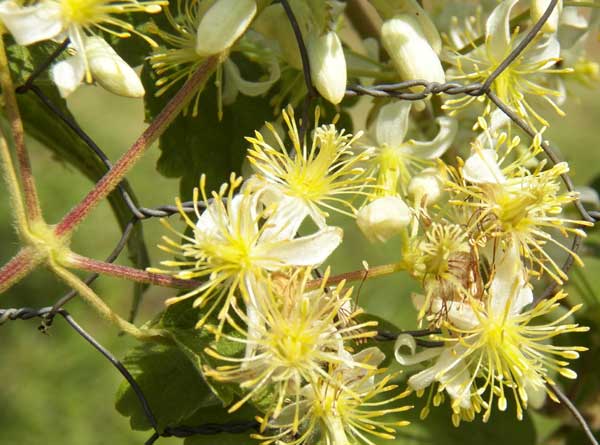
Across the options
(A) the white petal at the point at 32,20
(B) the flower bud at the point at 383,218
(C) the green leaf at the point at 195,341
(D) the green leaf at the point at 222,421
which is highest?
(A) the white petal at the point at 32,20

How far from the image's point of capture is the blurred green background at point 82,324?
195 cm

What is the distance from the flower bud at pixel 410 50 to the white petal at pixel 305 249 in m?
0.16

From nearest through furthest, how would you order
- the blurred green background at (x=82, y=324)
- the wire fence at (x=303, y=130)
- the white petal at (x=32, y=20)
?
the white petal at (x=32, y=20) < the wire fence at (x=303, y=130) < the blurred green background at (x=82, y=324)

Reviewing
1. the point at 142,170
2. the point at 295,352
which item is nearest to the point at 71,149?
the point at 295,352

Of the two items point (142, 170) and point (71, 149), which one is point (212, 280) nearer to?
point (71, 149)

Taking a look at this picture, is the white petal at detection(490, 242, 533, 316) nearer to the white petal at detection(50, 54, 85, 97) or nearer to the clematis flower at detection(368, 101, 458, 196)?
the clematis flower at detection(368, 101, 458, 196)

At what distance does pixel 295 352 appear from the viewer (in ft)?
1.93

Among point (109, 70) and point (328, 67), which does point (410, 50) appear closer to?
point (328, 67)

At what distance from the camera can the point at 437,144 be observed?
741 mm

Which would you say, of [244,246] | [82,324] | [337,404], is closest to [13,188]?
[244,246]

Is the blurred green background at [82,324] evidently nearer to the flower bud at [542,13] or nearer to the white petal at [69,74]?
the flower bud at [542,13]

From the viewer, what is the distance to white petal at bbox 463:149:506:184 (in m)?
0.63

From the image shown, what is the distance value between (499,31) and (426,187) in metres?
0.15

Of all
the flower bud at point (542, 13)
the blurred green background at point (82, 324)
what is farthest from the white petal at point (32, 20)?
the blurred green background at point (82, 324)
